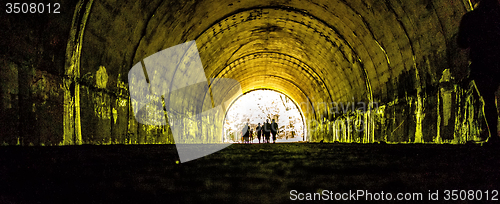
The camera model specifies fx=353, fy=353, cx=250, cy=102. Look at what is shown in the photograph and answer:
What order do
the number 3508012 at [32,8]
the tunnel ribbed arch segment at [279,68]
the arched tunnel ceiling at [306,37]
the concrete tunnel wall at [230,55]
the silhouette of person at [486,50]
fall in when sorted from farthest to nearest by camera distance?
the tunnel ribbed arch segment at [279,68]
the arched tunnel ceiling at [306,37]
the silhouette of person at [486,50]
the concrete tunnel wall at [230,55]
the number 3508012 at [32,8]

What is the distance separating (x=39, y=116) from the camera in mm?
4734

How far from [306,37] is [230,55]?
3507 millimetres

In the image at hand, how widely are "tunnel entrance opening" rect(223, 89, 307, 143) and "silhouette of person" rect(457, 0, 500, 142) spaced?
5353 cm

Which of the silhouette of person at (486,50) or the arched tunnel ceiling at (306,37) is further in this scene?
the arched tunnel ceiling at (306,37)

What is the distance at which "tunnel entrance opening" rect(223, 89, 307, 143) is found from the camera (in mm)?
59938

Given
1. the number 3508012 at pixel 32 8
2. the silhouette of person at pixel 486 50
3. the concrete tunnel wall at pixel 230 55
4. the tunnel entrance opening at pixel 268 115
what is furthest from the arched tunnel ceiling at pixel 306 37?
the tunnel entrance opening at pixel 268 115

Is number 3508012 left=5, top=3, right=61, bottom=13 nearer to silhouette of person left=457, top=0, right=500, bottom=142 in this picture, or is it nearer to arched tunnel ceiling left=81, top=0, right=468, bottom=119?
arched tunnel ceiling left=81, top=0, right=468, bottom=119

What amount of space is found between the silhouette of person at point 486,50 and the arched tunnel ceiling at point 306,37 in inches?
12.9

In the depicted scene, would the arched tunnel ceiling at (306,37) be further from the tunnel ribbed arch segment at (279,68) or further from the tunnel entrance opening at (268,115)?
the tunnel entrance opening at (268,115)

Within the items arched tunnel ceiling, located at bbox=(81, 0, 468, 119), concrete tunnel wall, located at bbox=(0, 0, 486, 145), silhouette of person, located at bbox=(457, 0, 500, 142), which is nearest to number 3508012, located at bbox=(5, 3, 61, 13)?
concrete tunnel wall, located at bbox=(0, 0, 486, 145)

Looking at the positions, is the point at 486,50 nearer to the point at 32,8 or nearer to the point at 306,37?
the point at 32,8

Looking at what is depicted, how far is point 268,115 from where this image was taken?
201 ft

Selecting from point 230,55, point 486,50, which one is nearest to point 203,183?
point 486,50

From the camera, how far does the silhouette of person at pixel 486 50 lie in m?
5.47
